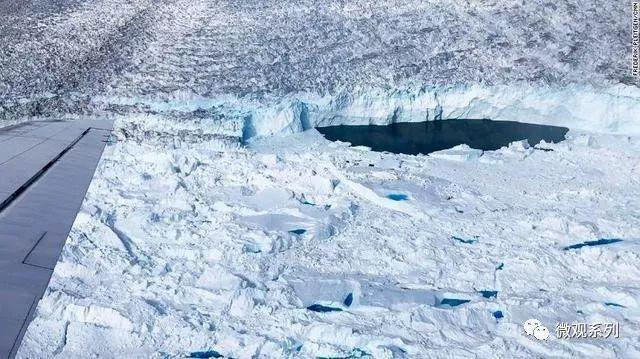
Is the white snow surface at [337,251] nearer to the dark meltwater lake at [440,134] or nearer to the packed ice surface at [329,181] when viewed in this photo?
the packed ice surface at [329,181]

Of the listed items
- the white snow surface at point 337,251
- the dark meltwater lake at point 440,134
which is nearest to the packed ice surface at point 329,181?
the white snow surface at point 337,251

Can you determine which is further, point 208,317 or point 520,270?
point 520,270

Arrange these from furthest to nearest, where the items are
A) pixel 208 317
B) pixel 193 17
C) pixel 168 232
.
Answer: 1. pixel 193 17
2. pixel 168 232
3. pixel 208 317

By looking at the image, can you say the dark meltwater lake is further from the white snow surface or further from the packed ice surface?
the white snow surface

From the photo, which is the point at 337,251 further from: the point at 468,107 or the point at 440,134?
the point at 468,107

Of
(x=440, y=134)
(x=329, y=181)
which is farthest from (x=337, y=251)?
(x=440, y=134)

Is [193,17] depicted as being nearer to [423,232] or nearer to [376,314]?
[423,232]

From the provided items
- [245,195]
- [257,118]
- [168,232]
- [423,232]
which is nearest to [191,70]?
[257,118]
